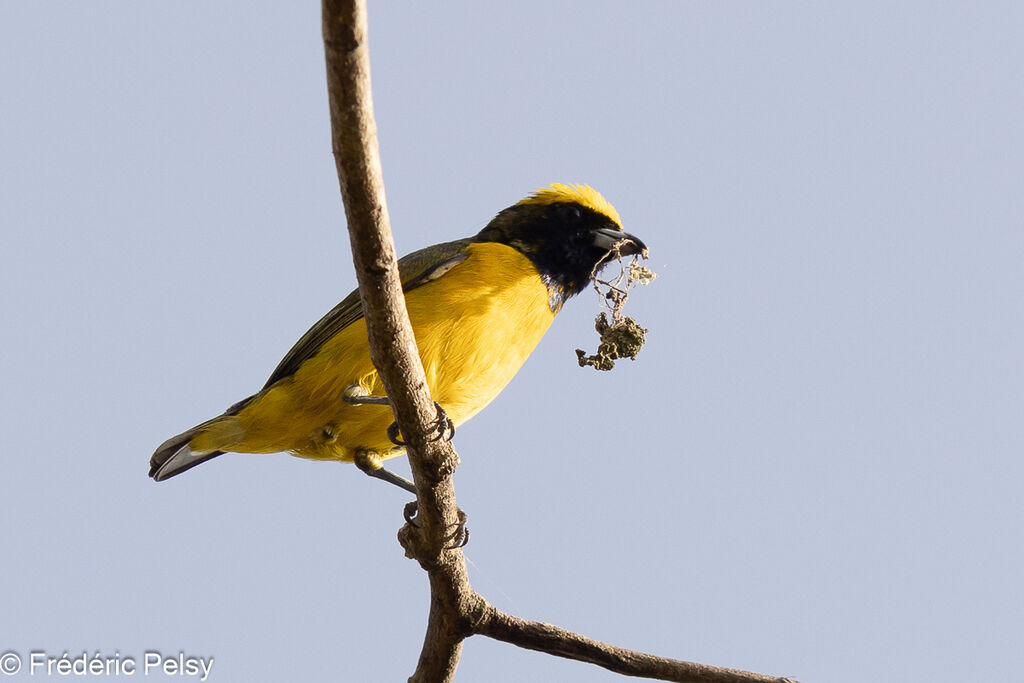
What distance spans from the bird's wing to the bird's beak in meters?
0.82

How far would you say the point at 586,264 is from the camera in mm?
5953

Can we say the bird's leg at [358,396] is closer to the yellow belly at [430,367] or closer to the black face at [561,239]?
the yellow belly at [430,367]

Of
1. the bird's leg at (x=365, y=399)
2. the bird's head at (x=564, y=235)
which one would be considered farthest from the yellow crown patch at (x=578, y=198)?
the bird's leg at (x=365, y=399)

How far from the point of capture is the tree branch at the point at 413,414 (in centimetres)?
287

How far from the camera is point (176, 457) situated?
19.2 feet

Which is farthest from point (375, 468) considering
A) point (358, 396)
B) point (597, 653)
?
point (597, 653)

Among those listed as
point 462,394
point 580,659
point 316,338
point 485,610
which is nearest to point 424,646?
point 485,610

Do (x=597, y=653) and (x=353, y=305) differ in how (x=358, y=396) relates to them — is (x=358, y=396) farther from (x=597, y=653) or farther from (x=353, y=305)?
(x=597, y=653)

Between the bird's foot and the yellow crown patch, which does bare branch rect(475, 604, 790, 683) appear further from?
the yellow crown patch

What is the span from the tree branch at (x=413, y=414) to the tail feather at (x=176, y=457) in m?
1.66

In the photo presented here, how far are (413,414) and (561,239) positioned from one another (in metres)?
2.23

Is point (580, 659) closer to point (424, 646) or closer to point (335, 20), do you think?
point (424, 646)

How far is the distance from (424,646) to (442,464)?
1.28 m

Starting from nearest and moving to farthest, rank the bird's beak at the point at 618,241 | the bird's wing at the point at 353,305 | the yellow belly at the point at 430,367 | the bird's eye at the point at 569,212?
the yellow belly at the point at 430,367
the bird's wing at the point at 353,305
the bird's beak at the point at 618,241
the bird's eye at the point at 569,212
